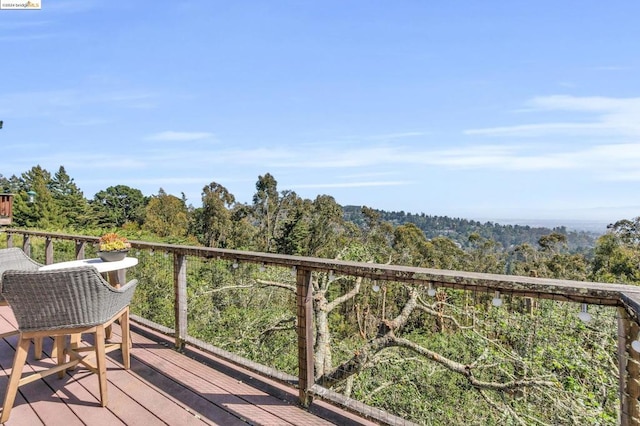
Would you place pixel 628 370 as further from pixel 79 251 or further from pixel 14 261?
pixel 79 251

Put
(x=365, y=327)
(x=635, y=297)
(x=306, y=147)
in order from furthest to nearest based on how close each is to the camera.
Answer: (x=306, y=147)
(x=365, y=327)
(x=635, y=297)

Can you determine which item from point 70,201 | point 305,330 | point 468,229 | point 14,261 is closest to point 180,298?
point 305,330

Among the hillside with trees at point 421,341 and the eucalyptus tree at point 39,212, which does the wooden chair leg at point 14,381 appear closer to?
the hillside with trees at point 421,341

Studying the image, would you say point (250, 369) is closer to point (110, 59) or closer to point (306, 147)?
point (110, 59)

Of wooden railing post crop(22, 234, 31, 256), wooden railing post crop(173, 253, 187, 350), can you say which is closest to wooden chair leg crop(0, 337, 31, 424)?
wooden railing post crop(173, 253, 187, 350)

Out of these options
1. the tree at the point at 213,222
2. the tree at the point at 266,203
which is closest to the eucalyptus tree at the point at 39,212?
the tree at the point at 213,222

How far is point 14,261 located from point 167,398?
2224mm

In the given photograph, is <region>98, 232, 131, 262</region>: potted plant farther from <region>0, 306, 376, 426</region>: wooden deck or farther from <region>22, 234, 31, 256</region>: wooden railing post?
<region>22, 234, 31, 256</region>: wooden railing post

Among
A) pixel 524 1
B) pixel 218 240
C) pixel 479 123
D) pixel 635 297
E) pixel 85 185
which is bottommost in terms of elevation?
pixel 218 240

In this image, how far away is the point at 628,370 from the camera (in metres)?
1.28

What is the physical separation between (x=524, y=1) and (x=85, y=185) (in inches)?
1491

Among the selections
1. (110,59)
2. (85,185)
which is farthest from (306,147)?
(110,59)

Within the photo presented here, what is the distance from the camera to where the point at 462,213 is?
7138cm

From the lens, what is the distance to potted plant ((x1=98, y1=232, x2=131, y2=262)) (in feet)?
9.78
